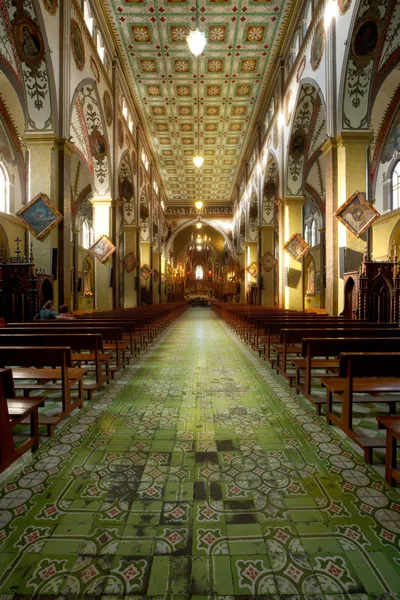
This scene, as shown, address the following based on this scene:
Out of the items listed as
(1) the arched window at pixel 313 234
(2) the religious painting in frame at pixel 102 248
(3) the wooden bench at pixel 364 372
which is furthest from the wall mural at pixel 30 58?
(1) the arched window at pixel 313 234

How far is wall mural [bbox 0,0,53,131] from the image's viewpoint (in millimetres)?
7098

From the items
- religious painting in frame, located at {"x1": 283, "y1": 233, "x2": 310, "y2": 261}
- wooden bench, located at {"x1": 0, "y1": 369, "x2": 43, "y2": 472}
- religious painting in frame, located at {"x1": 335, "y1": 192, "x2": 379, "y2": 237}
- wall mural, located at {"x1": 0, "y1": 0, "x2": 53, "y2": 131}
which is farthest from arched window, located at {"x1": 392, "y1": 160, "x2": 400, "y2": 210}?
wooden bench, located at {"x1": 0, "y1": 369, "x2": 43, "y2": 472}

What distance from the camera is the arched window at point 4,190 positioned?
14281 mm

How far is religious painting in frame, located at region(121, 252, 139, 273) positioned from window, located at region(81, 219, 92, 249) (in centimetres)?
906

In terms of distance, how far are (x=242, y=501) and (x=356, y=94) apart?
9.22 metres

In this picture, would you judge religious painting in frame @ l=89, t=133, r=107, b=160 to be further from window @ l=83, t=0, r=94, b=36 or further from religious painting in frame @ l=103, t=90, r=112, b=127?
window @ l=83, t=0, r=94, b=36

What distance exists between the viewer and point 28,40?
7398 mm

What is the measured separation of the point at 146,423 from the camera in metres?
3.44

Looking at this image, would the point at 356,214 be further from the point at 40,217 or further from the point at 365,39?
the point at 40,217

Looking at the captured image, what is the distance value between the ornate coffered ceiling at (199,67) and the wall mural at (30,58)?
5.21 metres

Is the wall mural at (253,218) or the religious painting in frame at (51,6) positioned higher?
the religious painting in frame at (51,6)

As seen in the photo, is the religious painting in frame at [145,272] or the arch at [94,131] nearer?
the arch at [94,131]

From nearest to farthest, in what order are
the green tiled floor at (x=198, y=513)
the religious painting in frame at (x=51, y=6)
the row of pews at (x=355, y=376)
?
the green tiled floor at (x=198, y=513), the row of pews at (x=355, y=376), the religious painting in frame at (x=51, y=6)

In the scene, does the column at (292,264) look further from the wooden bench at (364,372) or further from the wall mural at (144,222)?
the wall mural at (144,222)
